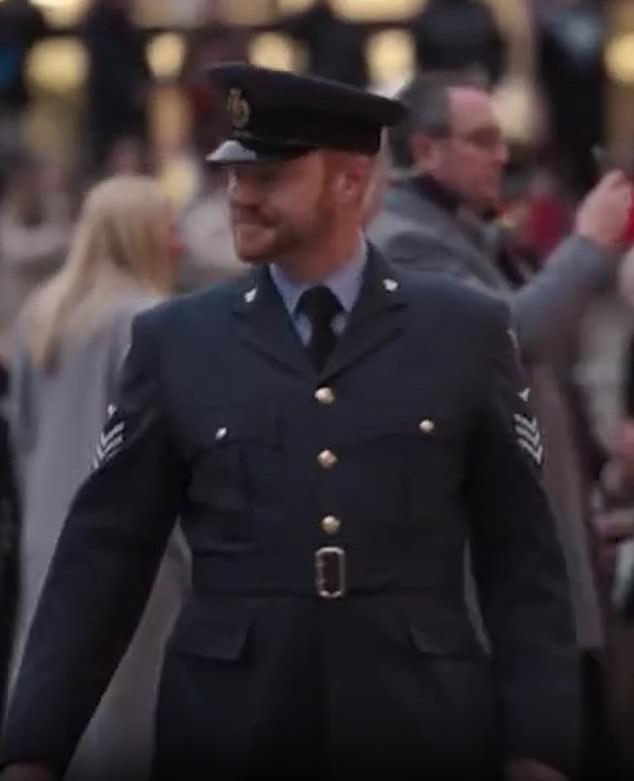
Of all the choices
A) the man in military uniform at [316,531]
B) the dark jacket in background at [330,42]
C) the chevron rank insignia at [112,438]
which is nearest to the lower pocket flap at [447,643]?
the man in military uniform at [316,531]

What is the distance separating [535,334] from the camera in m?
6.78

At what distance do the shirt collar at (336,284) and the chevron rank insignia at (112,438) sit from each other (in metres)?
0.30

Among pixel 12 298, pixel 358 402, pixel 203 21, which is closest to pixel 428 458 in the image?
pixel 358 402

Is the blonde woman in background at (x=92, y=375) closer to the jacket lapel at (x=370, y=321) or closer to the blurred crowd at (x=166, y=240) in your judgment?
the blurred crowd at (x=166, y=240)

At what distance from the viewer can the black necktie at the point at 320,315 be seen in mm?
5117

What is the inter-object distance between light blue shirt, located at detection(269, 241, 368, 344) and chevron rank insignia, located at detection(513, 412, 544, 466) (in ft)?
0.95

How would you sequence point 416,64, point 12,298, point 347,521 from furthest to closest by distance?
1. point 416,64
2. point 12,298
3. point 347,521

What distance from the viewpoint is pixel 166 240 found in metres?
7.81

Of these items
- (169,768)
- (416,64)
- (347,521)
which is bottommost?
(169,768)

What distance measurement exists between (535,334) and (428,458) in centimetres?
180

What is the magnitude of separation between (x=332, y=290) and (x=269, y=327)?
0.35 feet

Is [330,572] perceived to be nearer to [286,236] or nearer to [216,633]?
[216,633]

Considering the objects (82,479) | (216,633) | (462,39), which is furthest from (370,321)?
(462,39)

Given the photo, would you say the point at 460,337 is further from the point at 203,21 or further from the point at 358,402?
the point at 203,21
